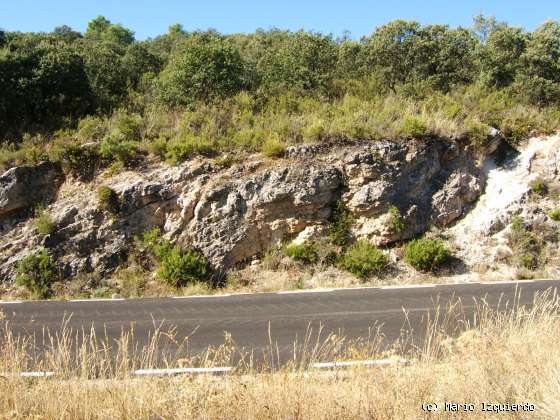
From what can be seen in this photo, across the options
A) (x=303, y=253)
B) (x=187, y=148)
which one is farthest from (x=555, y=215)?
(x=187, y=148)

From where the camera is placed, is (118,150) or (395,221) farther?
(118,150)

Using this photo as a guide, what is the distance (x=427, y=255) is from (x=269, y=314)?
227 inches

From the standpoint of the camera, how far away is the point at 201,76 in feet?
56.3

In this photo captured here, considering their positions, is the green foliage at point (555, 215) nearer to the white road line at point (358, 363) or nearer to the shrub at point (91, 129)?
the white road line at point (358, 363)

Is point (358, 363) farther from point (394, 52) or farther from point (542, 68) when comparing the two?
point (542, 68)

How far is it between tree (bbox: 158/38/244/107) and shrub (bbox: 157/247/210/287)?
661 cm

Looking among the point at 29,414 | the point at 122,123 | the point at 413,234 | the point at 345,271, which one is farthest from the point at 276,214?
the point at 29,414

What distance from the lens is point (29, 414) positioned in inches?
153

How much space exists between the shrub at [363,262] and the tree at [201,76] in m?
7.93

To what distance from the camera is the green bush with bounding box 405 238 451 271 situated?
1277cm

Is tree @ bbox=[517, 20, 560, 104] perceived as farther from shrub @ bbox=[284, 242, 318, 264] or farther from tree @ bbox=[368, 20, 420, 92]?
shrub @ bbox=[284, 242, 318, 264]

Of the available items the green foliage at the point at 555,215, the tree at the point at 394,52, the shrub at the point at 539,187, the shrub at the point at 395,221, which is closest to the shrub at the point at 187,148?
the shrub at the point at 395,221

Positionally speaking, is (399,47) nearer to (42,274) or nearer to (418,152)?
(418,152)

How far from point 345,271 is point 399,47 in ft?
33.9
